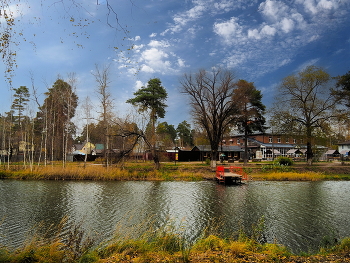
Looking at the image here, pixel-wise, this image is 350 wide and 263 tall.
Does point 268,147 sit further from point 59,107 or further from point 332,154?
point 59,107

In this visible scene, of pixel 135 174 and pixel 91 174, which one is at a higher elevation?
pixel 91 174

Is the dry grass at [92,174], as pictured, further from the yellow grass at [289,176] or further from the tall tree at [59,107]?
the yellow grass at [289,176]

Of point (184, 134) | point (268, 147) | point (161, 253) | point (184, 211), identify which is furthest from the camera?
point (184, 134)

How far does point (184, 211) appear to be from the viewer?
1427 centimetres

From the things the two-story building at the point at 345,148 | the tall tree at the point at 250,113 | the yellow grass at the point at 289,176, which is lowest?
the yellow grass at the point at 289,176

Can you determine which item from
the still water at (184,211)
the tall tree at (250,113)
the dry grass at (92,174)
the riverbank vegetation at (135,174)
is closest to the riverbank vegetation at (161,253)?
the still water at (184,211)

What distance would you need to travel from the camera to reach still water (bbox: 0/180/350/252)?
35.2 feet

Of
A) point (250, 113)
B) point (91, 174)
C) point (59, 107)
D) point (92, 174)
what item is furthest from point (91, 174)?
point (250, 113)

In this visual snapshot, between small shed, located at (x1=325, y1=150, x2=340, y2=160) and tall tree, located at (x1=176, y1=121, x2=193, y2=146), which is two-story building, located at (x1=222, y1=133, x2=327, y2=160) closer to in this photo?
small shed, located at (x1=325, y1=150, x2=340, y2=160)

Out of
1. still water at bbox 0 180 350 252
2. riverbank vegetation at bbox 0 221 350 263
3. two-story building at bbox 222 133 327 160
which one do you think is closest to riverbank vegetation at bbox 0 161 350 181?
still water at bbox 0 180 350 252

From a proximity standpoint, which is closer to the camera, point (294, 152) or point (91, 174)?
point (91, 174)

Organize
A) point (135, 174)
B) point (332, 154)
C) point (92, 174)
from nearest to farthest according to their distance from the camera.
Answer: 1. point (92, 174)
2. point (135, 174)
3. point (332, 154)

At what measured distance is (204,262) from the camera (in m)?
6.22

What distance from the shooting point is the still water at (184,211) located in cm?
1073
